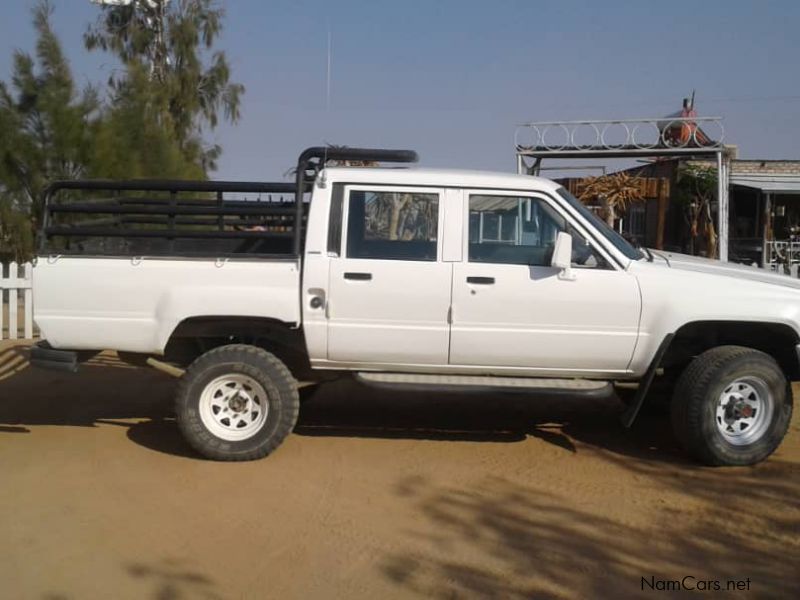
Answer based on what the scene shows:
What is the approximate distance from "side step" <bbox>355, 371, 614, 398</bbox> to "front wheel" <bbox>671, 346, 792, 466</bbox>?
560mm

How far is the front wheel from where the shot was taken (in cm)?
515

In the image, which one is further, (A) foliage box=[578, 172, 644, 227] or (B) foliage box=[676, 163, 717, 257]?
(B) foliage box=[676, 163, 717, 257]

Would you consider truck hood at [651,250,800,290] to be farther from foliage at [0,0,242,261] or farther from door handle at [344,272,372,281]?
foliage at [0,0,242,261]

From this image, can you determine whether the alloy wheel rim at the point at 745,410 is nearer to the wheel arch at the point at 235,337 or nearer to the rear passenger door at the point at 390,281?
the rear passenger door at the point at 390,281

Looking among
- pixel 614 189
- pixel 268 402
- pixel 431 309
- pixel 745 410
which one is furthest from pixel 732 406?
pixel 614 189

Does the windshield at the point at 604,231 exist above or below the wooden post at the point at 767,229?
below

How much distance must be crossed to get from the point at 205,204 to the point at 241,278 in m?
1.05

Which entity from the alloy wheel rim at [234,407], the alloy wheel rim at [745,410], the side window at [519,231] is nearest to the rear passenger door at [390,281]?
the side window at [519,231]

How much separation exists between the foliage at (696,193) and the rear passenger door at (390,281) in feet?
41.9

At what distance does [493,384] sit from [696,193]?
48.8ft

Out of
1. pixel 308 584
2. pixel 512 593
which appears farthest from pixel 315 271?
pixel 512 593

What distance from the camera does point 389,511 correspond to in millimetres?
4488

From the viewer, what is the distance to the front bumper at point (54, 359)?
17.7 feet

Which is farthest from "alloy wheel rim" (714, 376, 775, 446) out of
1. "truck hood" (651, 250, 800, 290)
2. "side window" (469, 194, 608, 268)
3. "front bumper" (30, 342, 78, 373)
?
"front bumper" (30, 342, 78, 373)
